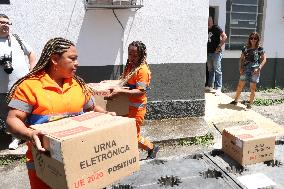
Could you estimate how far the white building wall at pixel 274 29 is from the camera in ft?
29.3

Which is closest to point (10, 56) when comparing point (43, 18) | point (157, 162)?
point (43, 18)

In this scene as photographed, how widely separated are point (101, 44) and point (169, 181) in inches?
149

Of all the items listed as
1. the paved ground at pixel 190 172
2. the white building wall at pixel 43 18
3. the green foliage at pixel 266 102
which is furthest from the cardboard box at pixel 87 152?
the green foliage at pixel 266 102

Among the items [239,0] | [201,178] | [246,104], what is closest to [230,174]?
[201,178]

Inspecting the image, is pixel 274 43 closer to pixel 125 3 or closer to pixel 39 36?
pixel 125 3

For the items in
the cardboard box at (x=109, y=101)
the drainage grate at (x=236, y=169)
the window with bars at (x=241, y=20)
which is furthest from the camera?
the window with bars at (x=241, y=20)

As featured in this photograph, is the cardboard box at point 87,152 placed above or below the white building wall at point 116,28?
below

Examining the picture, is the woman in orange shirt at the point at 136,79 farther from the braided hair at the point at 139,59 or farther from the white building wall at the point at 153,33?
the white building wall at the point at 153,33

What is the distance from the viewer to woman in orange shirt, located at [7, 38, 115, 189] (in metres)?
2.31

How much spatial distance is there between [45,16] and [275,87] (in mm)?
6969

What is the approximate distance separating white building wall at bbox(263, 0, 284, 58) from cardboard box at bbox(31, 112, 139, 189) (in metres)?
7.90

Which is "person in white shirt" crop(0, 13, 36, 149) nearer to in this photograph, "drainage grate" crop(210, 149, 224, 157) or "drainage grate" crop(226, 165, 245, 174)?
"drainage grate" crop(210, 149, 224, 157)

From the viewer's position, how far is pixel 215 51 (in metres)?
8.40

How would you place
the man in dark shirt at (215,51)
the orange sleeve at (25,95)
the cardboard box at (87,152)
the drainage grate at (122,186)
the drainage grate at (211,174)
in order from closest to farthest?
the cardboard box at (87,152), the orange sleeve at (25,95), the drainage grate at (122,186), the drainage grate at (211,174), the man in dark shirt at (215,51)
